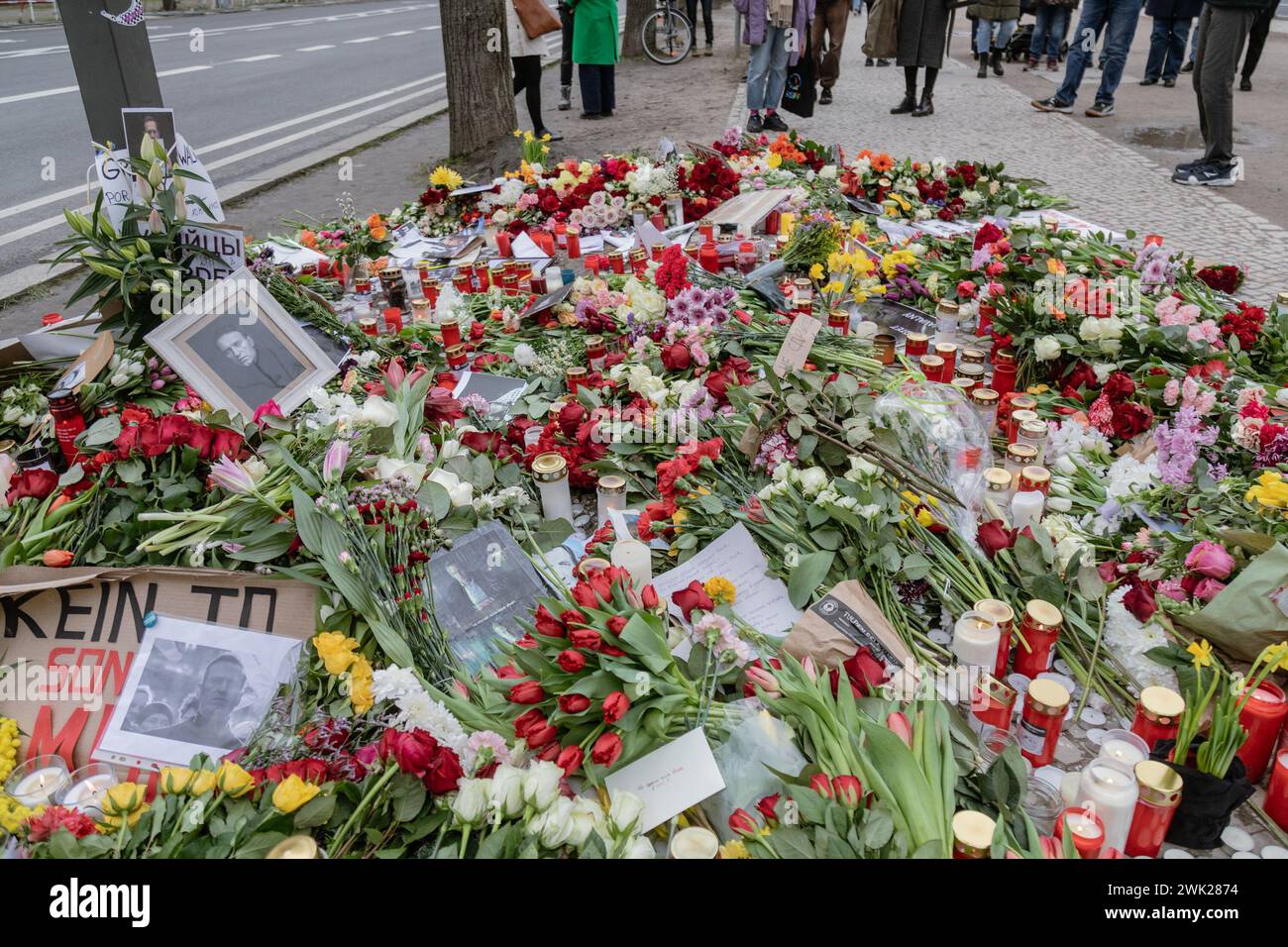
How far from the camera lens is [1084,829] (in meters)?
1.34

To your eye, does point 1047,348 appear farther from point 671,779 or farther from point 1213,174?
point 1213,174

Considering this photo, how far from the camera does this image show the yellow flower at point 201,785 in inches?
53.3

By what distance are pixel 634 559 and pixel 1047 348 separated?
1653 millimetres

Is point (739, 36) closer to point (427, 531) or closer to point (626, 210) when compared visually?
point (626, 210)

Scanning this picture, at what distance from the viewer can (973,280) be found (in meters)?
3.59

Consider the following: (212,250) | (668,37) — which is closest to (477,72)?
(212,250)

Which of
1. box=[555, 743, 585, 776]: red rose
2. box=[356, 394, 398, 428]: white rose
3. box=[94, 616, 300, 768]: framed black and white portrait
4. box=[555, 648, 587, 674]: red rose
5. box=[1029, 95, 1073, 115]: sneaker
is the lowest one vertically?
box=[94, 616, 300, 768]: framed black and white portrait

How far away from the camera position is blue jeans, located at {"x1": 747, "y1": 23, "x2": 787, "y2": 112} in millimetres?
7129

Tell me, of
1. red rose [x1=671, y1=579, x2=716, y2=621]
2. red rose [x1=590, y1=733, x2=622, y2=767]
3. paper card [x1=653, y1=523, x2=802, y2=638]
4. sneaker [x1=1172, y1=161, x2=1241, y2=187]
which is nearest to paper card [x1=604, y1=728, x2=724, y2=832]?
red rose [x1=590, y1=733, x2=622, y2=767]

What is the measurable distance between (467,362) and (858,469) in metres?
1.70

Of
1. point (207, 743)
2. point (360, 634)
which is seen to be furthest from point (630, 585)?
point (207, 743)

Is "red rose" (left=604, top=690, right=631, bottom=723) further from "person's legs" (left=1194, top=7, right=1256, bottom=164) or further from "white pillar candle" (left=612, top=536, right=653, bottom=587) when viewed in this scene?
"person's legs" (left=1194, top=7, right=1256, bottom=164)

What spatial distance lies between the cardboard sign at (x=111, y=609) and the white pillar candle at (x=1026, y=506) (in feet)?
5.38

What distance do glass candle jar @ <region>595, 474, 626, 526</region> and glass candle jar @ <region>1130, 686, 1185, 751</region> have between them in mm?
1204
